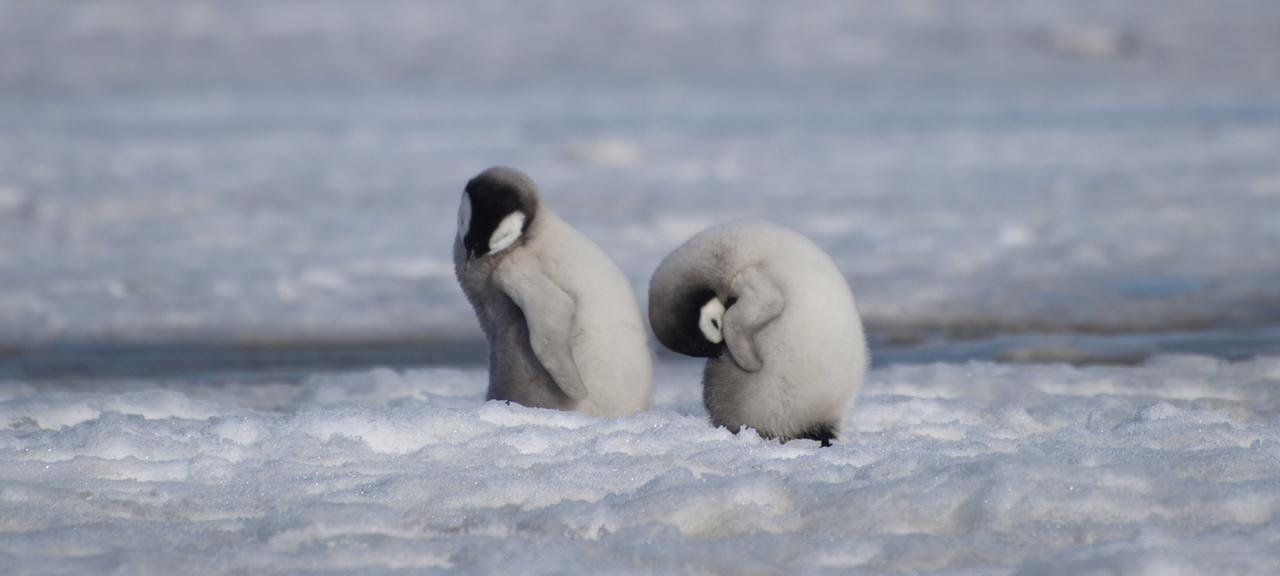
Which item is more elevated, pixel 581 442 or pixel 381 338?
pixel 581 442

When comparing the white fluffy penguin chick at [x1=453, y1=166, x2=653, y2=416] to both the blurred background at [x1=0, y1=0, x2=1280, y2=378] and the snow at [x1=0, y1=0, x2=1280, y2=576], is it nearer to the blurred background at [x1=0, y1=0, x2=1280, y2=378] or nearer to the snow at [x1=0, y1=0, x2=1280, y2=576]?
the snow at [x1=0, y1=0, x2=1280, y2=576]

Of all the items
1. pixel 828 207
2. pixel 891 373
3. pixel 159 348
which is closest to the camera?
pixel 891 373

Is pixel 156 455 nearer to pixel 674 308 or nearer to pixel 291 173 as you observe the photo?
pixel 674 308

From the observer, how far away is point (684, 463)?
3.13 metres

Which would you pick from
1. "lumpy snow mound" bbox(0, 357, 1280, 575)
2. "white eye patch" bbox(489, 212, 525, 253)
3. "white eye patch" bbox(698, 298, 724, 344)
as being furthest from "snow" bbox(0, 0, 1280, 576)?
"white eye patch" bbox(489, 212, 525, 253)

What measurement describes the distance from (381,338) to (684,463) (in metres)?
3.23

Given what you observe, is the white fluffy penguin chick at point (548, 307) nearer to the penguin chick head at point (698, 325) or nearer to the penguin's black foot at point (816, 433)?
the penguin chick head at point (698, 325)

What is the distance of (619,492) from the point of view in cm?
293

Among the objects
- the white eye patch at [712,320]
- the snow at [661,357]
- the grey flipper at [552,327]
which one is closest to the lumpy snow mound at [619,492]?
the snow at [661,357]

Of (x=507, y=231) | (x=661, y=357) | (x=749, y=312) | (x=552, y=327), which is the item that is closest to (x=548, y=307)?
(x=552, y=327)

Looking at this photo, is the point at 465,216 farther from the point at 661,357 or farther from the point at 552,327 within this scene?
the point at 661,357

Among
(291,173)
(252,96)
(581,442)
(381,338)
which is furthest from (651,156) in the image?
(581,442)

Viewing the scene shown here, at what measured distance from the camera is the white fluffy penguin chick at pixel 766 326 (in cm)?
335

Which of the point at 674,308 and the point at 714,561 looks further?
the point at 674,308
